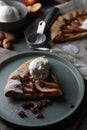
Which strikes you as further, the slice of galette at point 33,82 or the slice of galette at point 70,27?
the slice of galette at point 70,27

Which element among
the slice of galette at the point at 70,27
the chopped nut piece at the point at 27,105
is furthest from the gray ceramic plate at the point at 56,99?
the slice of galette at the point at 70,27

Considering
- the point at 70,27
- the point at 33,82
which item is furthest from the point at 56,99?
the point at 70,27

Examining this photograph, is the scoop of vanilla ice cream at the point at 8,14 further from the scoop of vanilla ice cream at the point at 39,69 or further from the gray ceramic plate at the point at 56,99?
the scoop of vanilla ice cream at the point at 39,69

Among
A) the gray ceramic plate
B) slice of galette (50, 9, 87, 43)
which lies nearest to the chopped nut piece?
the gray ceramic plate

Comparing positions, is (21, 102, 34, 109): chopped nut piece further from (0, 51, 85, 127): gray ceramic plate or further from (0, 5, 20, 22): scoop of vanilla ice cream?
(0, 5, 20, 22): scoop of vanilla ice cream

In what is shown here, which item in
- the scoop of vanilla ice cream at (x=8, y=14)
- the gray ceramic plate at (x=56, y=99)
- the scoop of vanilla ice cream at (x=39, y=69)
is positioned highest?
the scoop of vanilla ice cream at (x=8, y=14)

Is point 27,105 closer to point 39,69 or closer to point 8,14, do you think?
point 39,69

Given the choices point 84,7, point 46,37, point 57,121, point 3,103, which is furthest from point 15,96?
point 84,7
